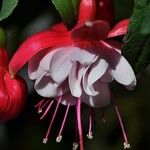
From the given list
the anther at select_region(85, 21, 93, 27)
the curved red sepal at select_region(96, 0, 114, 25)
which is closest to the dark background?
the curved red sepal at select_region(96, 0, 114, 25)

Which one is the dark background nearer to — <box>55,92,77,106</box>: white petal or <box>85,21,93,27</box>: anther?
<box>55,92,77,106</box>: white petal

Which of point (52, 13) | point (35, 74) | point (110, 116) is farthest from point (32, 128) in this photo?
point (35, 74)

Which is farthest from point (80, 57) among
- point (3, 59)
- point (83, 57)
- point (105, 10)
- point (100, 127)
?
point (100, 127)

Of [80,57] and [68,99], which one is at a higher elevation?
[80,57]

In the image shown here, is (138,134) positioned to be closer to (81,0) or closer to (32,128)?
(32,128)

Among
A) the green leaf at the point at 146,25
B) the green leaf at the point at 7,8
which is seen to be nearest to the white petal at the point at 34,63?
the green leaf at the point at 7,8

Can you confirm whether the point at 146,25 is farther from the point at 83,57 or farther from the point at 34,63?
the point at 34,63
